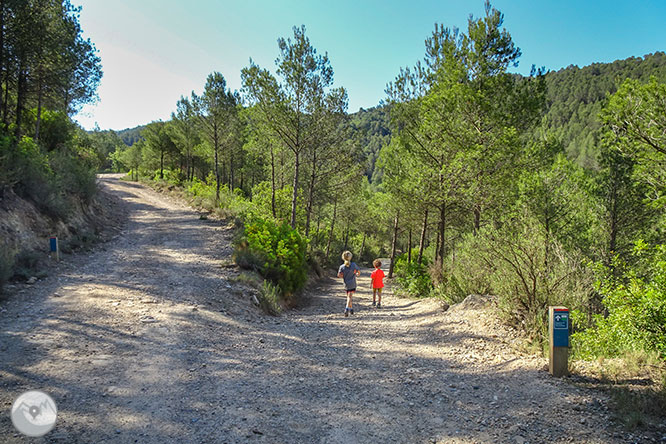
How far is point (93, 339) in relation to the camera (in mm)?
5281

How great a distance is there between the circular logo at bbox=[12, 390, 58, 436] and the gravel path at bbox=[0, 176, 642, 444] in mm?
78

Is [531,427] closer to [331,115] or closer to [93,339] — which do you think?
[93,339]

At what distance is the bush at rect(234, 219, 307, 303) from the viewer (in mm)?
11055

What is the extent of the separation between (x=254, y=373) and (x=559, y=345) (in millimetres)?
4125

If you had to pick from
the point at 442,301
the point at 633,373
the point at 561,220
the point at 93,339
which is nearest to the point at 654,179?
the point at 561,220

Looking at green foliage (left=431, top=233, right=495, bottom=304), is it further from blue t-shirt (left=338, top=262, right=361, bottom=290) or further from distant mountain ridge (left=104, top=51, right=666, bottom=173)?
distant mountain ridge (left=104, top=51, right=666, bottom=173)

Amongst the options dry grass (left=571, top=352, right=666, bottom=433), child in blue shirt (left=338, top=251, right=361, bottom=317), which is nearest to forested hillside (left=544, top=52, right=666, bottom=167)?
child in blue shirt (left=338, top=251, right=361, bottom=317)

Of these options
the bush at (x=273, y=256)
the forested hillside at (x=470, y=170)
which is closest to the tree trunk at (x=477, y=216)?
the forested hillside at (x=470, y=170)

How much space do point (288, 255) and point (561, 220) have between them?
27.2ft

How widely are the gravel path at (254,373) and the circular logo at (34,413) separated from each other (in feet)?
0.25

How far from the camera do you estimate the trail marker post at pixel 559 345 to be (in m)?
4.47

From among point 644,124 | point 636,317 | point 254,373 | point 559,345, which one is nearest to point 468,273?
point 559,345

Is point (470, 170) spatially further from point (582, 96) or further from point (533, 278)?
point (582, 96)

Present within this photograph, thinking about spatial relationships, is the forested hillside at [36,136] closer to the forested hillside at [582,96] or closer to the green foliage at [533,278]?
the green foliage at [533,278]
